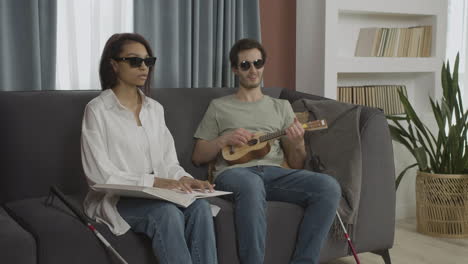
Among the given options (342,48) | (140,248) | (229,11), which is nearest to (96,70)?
(229,11)

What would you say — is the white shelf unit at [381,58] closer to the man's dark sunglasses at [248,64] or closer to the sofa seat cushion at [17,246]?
the man's dark sunglasses at [248,64]

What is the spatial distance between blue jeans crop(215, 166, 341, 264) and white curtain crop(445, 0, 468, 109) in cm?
249

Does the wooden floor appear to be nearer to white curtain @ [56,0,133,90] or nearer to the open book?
the open book

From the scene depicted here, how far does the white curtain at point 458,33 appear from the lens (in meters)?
5.01

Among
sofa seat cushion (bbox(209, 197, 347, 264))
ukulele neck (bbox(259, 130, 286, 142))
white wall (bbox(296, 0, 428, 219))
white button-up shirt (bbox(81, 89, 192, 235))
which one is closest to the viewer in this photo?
white button-up shirt (bbox(81, 89, 192, 235))

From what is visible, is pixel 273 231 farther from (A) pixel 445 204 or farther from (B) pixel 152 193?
(A) pixel 445 204

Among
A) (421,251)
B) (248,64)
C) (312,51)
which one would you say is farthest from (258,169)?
(312,51)

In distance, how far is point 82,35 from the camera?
138 inches

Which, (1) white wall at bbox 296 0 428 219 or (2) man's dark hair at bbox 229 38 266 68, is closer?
(2) man's dark hair at bbox 229 38 266 68

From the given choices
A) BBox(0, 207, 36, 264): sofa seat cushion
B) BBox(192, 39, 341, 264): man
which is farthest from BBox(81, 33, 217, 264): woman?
BBox(0, 207, 36, 264): sofa seat cushion

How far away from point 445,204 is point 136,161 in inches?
80.8

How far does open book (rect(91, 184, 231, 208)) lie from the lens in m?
2.40

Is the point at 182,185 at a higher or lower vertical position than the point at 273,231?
higher

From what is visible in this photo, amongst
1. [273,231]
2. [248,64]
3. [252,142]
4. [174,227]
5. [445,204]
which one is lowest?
[445,204]
